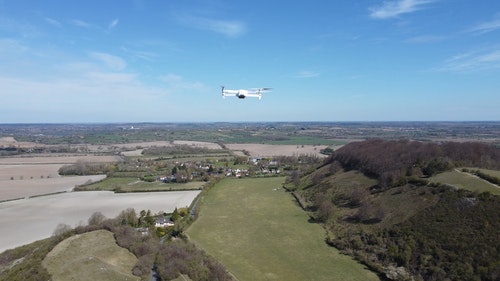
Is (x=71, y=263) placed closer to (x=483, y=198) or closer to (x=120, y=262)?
(x=120, y=262)

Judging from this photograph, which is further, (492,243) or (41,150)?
(41,150)

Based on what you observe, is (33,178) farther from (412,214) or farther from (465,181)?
(465,181)

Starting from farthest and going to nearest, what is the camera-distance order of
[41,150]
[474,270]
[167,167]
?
[41,150] < [167,167] < [474,270]

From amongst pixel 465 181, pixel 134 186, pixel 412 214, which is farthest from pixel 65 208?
pixel 465 181

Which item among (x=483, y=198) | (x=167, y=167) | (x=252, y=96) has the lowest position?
(x=167, y=167)

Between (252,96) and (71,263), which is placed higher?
(252,96)

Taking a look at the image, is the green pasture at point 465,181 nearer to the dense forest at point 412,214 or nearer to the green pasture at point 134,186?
the dense forest at point 412,214

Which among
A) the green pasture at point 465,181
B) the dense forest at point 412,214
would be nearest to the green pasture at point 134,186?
the dense forest at point 412,214

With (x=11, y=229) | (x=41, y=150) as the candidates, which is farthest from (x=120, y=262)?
(x=41, y=150)
